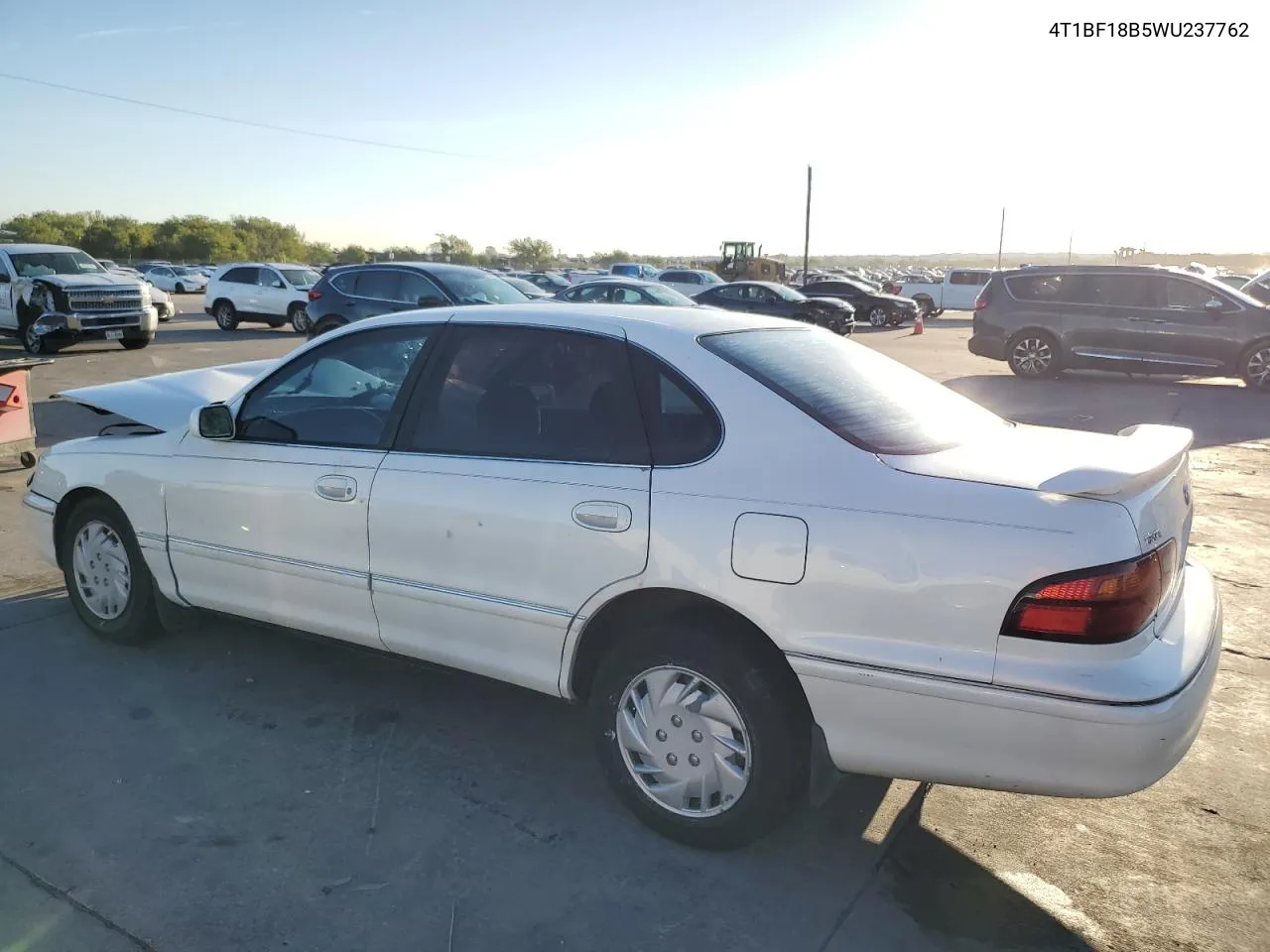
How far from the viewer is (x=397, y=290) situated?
13.2m

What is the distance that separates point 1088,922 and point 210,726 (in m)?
3.11

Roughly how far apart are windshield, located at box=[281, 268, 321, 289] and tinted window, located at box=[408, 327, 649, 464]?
22.0 m

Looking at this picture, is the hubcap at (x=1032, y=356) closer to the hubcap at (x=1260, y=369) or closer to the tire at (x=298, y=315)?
the hubcap at (x=1260, y=369)

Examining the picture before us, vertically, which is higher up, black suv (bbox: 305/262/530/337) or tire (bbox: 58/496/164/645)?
black suv (bbox: 305/262/530/337)

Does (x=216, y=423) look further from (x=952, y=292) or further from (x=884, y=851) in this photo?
(x=952, y=292)

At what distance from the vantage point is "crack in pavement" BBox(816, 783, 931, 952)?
8.86 ft

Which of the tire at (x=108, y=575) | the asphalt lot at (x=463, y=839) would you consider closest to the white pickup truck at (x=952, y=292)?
the asphalt lot at (x=463, y=839)

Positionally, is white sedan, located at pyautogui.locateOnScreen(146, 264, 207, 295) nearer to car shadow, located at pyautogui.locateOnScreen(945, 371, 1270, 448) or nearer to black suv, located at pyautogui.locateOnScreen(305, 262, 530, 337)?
black suv, located at pyautogui.locateOnScreen(305, 262, 530, 337)

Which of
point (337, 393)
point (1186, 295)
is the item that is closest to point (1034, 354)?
point (1186, 295)

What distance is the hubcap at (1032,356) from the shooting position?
50.4 feet

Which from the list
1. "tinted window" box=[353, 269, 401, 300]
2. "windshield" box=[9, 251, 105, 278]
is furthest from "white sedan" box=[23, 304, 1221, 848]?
"windshield" box=[9, 251, 105, 278]

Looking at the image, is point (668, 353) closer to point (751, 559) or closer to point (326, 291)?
point (751, 559)

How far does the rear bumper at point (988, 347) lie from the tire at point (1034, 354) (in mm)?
103

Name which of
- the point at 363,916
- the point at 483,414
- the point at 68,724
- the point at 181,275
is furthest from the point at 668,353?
the point at 181,275
